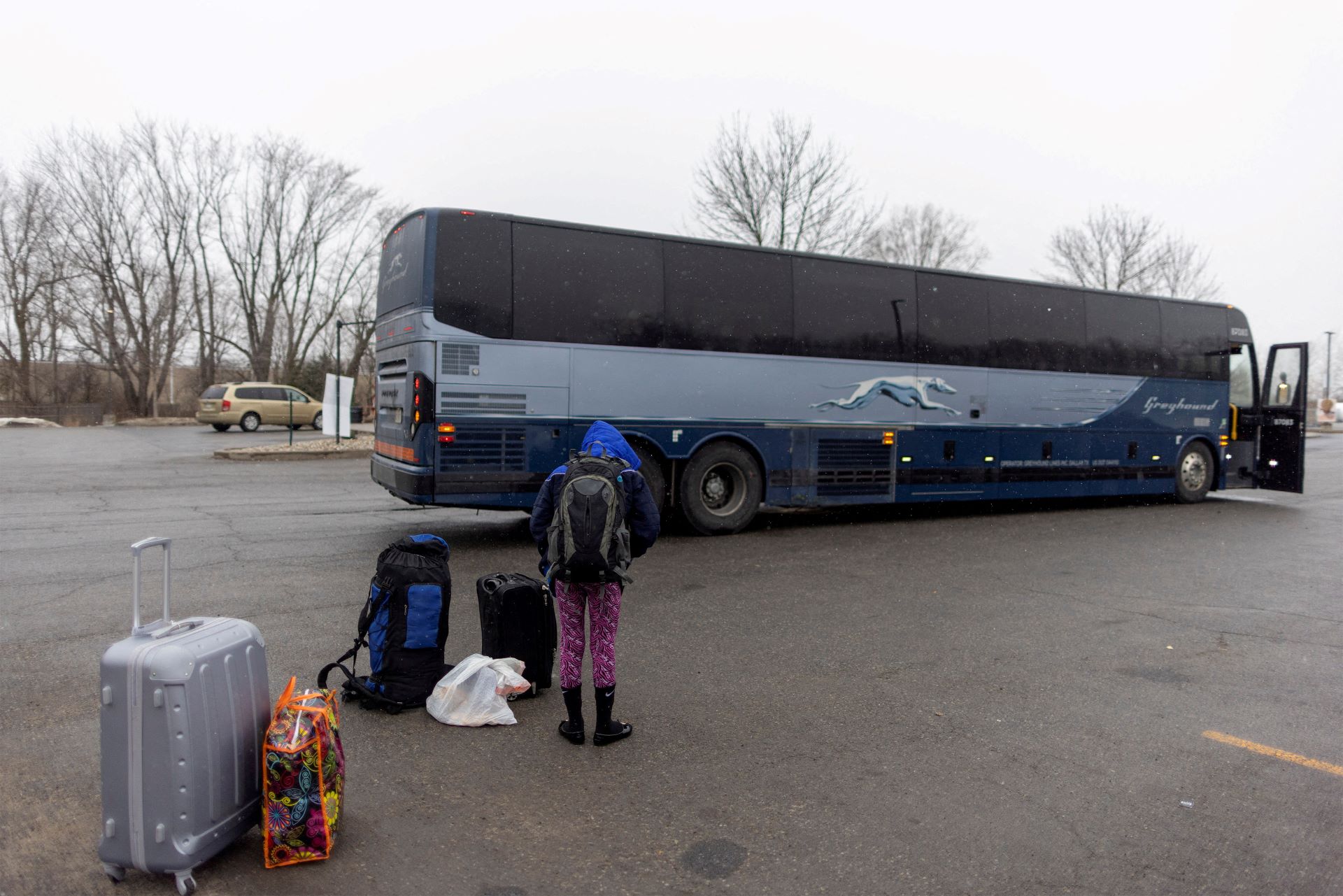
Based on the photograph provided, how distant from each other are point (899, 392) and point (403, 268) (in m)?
6.61

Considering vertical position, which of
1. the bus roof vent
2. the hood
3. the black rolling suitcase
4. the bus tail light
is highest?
the bus roof vent

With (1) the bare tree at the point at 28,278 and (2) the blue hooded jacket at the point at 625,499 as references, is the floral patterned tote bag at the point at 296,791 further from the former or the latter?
(1) the bare tree at the point at 28,278

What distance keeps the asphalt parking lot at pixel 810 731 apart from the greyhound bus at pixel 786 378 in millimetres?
1393

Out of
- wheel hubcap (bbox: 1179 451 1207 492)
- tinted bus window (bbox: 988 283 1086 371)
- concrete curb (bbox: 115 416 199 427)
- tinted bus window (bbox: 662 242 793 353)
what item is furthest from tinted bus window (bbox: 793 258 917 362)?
concrete curb (bbox: 115 416 199 427)

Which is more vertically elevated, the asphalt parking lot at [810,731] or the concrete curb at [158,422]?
the concrete curb at [158,422]

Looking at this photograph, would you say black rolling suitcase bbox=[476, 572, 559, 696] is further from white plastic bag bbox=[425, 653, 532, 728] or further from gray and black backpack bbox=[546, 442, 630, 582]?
gray and black backpack bbox=[546, 442, 630, 582]

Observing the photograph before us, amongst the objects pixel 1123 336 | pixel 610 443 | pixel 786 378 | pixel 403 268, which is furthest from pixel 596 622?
Answer: pixel 1123 336

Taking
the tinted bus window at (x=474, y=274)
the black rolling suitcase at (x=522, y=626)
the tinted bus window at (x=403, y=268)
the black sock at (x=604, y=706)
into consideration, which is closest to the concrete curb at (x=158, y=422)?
the tinted bus window at (x=403, y=268)

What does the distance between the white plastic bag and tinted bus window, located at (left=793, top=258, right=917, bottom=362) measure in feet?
25.4

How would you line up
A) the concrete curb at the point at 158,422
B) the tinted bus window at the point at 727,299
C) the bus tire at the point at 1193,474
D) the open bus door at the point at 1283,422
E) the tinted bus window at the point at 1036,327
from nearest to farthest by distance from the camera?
the tinted bus window at the point at 727,299, the tinted bus window at the point at 1036,327, the bus tire at the point at 1193,474, the open bus door at the point at 1283,422, the concrete curb at the point at 158,422

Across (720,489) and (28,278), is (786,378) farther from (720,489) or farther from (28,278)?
(28,278)

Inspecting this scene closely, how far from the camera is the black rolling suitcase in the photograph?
16.9 ft

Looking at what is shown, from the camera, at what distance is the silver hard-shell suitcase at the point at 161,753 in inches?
122

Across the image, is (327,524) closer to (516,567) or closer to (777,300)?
(516,567)
